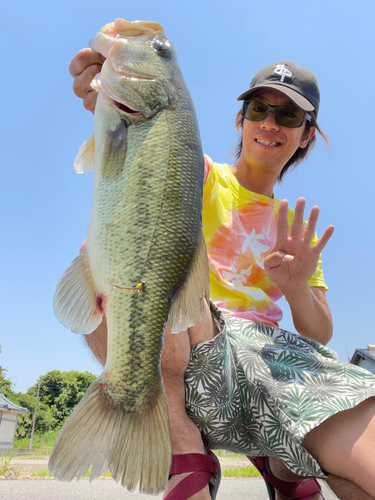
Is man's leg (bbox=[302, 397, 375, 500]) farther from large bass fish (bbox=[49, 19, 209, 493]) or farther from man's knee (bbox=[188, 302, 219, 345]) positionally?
large bass fish (bbox=[49, 19, 209, 493])

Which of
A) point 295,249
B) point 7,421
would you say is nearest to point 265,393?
point 295,249

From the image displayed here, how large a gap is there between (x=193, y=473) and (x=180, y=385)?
37cm

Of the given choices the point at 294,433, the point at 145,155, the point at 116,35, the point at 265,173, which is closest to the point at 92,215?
the point at 145,155

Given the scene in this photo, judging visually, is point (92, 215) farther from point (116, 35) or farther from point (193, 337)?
point (116, 35)

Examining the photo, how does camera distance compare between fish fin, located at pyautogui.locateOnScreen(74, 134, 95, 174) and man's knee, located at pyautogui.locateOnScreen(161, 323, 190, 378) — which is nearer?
man's knee, located at pyautogui.locateOnScreen(161, 323, 190, 378)

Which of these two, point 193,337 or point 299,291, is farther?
point 299,291

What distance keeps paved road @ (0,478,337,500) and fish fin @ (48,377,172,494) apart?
6.89 feet

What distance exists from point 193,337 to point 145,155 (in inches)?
34.3

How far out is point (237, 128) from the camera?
354 cm

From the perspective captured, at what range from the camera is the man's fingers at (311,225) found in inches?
86.0

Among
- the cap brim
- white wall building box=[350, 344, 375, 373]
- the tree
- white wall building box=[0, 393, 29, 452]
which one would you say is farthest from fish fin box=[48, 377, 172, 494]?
the tree

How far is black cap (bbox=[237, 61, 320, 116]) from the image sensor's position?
9.13ft

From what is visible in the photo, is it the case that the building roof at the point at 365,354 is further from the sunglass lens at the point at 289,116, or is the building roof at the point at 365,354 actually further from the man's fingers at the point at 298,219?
the man's fingers at the point at 298,219

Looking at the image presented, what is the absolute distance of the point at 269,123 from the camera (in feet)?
9.28
